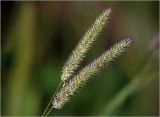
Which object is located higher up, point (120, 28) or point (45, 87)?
point (120, 28)

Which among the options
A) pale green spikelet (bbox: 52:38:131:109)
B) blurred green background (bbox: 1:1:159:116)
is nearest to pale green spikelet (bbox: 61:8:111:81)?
pale green spikelet (bbox: 52:38:131:109)

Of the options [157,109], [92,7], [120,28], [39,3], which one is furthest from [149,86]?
[39,3]

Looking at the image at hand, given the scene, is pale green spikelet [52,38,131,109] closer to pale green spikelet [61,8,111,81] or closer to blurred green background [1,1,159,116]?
pale green spikelet [61,8,111,81]

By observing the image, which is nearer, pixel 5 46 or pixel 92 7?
pixel 5 46

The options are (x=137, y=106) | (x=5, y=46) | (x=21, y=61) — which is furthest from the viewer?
(x=137, y=106)

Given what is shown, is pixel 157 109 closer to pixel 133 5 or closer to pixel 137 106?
pixel 137 106

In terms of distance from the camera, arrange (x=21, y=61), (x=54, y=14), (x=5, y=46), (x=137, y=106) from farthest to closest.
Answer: (x=54, y=14)
(x=137, y=106)
(x=5, y=46)
(x=21, y=61)
